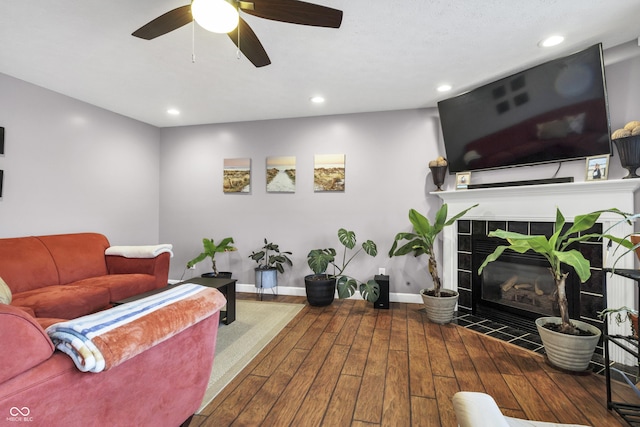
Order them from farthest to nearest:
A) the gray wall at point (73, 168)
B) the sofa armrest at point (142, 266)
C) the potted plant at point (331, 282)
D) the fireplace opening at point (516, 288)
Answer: the potted plant at point (331, 282) < the sofa armrest at point (142, 266) < the gray wall at point (73, 168) < the fireplace opening at point (516, 288)

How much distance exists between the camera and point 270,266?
13.5 ft

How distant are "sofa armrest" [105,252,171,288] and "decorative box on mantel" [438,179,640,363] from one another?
3.34 meters

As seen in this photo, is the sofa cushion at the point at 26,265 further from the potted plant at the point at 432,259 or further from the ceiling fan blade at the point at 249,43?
the potted plant at the point at 432,259

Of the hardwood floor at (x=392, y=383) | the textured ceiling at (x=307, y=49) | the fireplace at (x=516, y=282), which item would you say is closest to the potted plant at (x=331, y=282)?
the hardwood floor at (x=392, y=383)

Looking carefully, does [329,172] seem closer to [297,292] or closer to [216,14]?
[297,292]

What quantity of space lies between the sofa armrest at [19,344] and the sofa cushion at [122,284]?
239cm

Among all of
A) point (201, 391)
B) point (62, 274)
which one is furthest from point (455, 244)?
point (62, 274)

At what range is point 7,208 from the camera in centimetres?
291

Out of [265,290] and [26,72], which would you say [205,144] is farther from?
[265,290]

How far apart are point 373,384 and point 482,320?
1.81m

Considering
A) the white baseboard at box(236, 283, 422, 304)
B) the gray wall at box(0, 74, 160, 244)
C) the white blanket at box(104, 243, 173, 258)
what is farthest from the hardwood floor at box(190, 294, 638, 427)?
the gray wall at box(0, 74, 160, 244)

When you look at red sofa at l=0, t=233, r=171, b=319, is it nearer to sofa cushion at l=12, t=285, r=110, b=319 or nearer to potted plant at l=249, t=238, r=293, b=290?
sofa cushion at l=12, t=285, r=110, b=319

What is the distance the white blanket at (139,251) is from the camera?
3.36m

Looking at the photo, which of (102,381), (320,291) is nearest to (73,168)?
(320,291)
